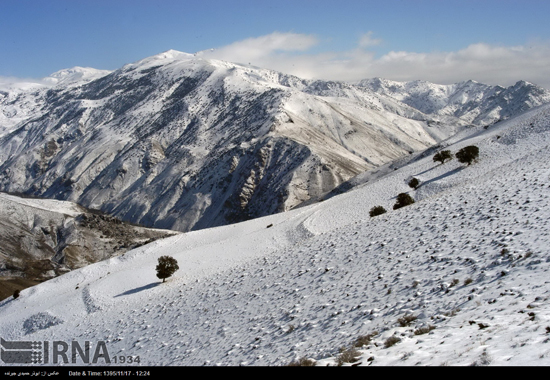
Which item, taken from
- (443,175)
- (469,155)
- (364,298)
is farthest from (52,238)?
(364,298)

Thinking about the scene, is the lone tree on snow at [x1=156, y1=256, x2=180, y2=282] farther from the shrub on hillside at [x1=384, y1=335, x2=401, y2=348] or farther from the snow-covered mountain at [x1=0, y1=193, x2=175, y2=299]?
the snow-covered mountain at [x1=0, y1=193, x2=175, y2=299]

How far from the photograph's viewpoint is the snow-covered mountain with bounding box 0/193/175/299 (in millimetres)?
95500

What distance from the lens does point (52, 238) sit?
115875mm

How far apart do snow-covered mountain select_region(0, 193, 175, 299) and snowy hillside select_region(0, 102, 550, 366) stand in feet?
212

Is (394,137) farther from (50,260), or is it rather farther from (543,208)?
(543,208)

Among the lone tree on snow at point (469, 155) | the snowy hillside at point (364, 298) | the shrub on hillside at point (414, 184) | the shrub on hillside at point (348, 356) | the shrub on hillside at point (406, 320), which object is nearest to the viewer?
the shrub on hillside at point (348, 356)

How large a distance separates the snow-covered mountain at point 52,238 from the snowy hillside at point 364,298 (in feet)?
212

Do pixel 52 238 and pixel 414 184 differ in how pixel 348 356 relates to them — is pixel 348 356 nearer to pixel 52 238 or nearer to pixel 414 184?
pixel 414 184

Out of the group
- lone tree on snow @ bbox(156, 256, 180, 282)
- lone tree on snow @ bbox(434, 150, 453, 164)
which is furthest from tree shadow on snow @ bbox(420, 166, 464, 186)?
lone tree on snow @ bbox(156, 256, 180, 282)

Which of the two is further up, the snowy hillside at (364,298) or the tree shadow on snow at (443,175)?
the tree shadow on snow at (443,175)

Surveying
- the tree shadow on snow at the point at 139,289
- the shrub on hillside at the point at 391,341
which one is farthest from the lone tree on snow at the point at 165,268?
the shrub on hillside at the point at 391,341

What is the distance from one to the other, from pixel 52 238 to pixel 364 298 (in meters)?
124

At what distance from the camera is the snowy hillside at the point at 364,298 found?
10.2 metres

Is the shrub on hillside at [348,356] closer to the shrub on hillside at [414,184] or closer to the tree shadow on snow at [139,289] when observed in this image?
the tree shadow on snow at [139,289]
